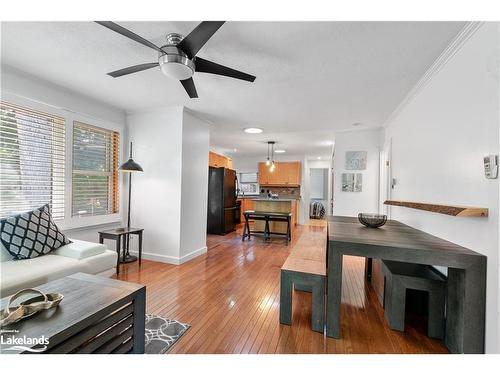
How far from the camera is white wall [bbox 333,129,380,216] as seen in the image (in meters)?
4.25

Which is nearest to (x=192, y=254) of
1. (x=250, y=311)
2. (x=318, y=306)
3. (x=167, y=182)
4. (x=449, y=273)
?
(x=167, y=182)

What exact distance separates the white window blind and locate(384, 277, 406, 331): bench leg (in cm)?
377

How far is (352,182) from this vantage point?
4391 mm

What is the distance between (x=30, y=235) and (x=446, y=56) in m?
4.04

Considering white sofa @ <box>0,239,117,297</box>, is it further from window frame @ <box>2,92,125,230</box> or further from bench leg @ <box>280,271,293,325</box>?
bench leg @ <box>280,271,293,325</box>

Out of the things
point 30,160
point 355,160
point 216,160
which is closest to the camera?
point 30,160

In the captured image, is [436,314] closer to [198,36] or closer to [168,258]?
[198,36]

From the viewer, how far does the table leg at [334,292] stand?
1702 mm

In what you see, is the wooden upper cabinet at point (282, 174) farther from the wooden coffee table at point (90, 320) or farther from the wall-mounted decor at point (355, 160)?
the wooden coffee table at point (90, 320)

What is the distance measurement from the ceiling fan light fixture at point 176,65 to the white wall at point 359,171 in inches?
141

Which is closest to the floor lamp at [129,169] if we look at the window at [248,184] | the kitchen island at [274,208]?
the kitchen island at [274,208]

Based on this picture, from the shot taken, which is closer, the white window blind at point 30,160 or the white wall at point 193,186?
the white window blind at point 30,160

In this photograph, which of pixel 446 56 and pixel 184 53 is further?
pixel 446 56
